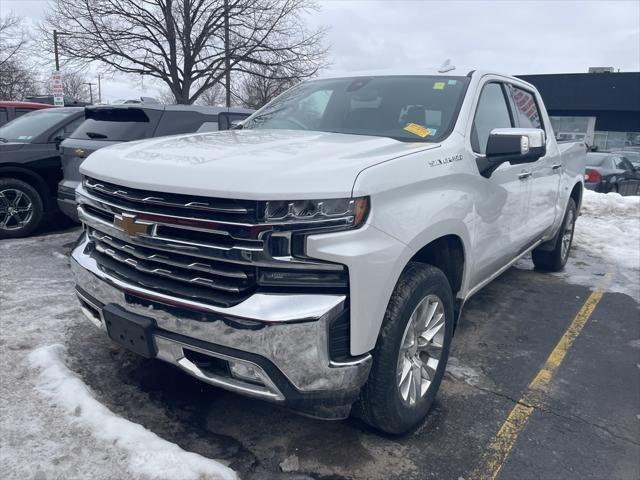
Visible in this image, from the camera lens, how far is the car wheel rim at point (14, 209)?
629 centimetres

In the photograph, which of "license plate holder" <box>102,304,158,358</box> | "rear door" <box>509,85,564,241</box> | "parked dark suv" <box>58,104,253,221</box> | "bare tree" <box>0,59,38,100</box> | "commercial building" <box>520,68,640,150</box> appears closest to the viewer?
"license plate holder" <box>102,304,158,358</box>

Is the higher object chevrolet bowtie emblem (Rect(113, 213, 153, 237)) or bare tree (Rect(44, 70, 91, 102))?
bare tree (Rect(44, 70, 91, 102))

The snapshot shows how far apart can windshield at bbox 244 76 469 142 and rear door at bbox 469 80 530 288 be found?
236mm

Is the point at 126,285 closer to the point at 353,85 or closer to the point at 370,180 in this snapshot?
the point at 370,180

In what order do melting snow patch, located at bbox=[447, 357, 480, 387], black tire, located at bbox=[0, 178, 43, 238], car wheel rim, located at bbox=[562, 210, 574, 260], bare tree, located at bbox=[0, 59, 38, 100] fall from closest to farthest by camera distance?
1. melting snow patch, located at bbox=[447, 357, 480, 387]
2. car wheel rim, located at bbox=[562, 210, 574, 260]
3. black tire, located at bbox=[0, 178, 43, 238]
4. bare tree, located at bbox=[0, 59, 38, 100]

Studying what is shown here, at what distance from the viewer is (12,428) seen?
2527 millimetres

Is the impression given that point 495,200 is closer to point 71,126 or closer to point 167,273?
point 167,273

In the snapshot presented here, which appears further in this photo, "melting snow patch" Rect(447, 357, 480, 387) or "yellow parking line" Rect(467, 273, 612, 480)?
"melting snow patch" Rect(447, 357, 480, 387)

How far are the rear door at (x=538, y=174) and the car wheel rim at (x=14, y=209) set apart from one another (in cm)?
566

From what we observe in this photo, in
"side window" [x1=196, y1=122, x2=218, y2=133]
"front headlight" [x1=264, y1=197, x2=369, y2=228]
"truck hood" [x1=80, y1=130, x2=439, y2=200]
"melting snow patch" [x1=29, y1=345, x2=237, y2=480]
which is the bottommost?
"melting snow patch" [x1=29, y1=345, x2=237, y2=480]

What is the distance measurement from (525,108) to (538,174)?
667mm

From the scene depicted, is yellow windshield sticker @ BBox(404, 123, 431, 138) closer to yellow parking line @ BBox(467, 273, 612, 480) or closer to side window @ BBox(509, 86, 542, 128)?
side window @ BBox(509, 86, 542, 128)

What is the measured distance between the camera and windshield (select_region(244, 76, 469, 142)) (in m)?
3.31

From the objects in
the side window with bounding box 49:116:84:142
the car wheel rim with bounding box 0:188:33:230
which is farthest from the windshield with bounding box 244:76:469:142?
the car wheel rim with bounding box 0:188:33:230
